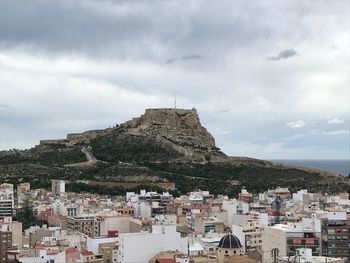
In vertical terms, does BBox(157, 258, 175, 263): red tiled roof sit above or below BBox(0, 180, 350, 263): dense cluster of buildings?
below

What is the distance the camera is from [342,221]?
1540 inches

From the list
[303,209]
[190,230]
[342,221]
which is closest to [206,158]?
[303,209]

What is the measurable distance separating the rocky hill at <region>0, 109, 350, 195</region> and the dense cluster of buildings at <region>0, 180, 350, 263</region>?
13404 mm

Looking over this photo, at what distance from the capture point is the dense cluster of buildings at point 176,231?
3316 cm

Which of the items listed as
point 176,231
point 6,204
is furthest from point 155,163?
point 176,231

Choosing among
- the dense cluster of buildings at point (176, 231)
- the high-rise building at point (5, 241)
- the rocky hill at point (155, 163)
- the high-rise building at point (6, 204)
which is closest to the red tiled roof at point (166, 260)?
the dense cluster of buildings at point (176, 231)

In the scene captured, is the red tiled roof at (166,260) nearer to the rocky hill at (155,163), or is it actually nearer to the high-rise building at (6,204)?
the high-rise building at (6,204)

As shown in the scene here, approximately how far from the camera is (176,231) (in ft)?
123

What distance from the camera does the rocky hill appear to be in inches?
3031

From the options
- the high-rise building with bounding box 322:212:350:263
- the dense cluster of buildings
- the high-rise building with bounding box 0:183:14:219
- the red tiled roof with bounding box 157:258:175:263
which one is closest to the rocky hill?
the dense cluster of buildings

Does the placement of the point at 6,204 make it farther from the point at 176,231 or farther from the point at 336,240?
the point at 336,240

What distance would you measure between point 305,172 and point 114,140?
2704 centimetres

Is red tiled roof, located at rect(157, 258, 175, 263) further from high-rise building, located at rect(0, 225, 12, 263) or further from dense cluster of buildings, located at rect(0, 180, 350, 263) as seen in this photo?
high-rise building, located at rect(0, 225, 12, 263)

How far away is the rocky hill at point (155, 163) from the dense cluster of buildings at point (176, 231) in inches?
528
